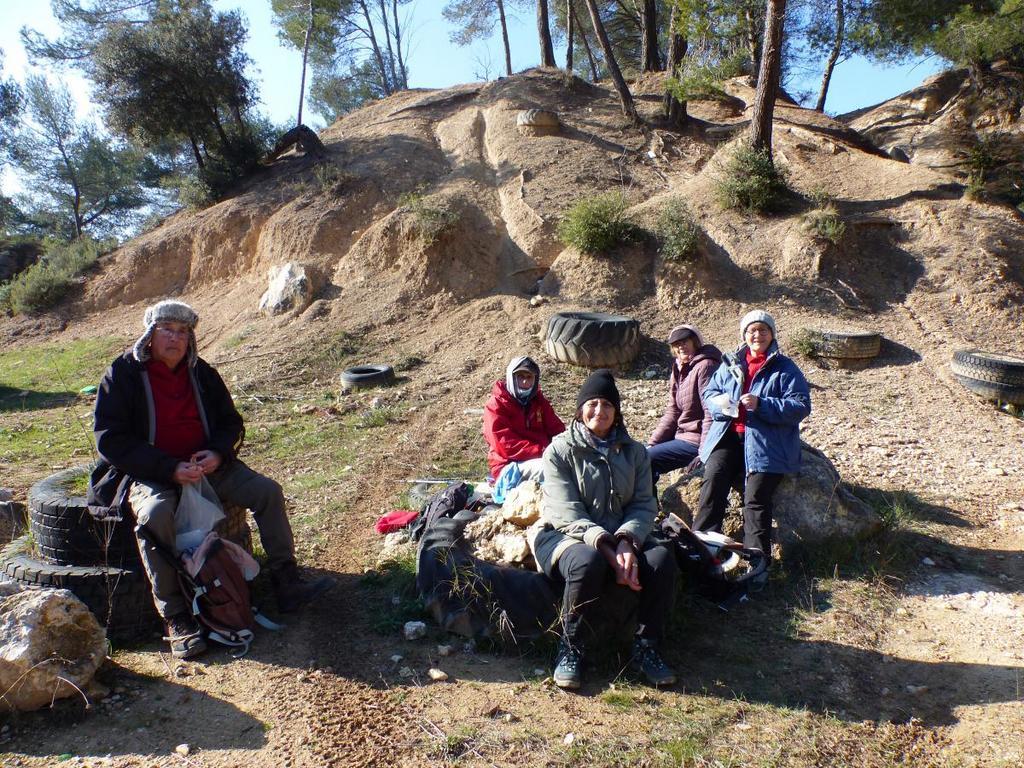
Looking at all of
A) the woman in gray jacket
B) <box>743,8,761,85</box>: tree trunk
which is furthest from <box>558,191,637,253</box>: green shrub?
the woman in gray jacket

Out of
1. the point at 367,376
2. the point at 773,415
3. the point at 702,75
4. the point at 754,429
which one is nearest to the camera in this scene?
the point at 773,415

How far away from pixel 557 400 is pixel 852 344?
4016 millimetres

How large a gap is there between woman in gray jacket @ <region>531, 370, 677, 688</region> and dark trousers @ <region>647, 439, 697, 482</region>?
4.83 feet

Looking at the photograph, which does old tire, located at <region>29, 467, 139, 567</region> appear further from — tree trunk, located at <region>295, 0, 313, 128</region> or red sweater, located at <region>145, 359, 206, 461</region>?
tree trunk, located at <region>295, 0, 313, 128</region>

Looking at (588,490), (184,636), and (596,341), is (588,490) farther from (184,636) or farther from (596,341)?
(596,341)

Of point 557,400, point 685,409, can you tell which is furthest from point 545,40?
point 685,409

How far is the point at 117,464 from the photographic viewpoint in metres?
3.65

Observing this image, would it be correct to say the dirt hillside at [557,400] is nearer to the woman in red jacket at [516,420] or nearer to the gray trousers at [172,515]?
the gray trousers at [172,515]

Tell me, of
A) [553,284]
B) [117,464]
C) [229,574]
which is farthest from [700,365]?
[553,284]

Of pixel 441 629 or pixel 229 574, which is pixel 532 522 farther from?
pixel 229 574

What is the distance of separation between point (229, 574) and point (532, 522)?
175 cm

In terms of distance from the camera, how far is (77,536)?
377 cm

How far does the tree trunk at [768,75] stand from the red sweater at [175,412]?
10705mm

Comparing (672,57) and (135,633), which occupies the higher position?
(672,57)
